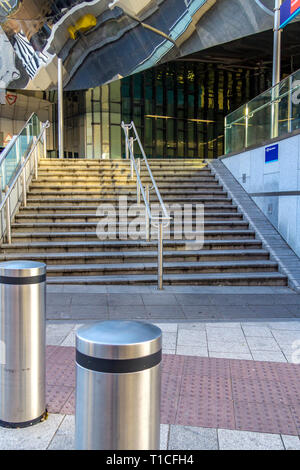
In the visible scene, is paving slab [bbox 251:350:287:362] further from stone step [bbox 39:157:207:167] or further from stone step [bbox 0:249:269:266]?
stone step [bbox 39:157:207:167]

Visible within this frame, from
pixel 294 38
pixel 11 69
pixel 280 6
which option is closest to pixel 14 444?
pixel 280 6

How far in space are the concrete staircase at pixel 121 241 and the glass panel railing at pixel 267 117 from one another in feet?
5.04

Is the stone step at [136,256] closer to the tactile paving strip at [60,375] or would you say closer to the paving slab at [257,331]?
the paving slab at [257,331]

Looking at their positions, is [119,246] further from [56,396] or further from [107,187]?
[56,396]

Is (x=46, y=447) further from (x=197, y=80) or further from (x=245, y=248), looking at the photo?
(x=197, y=80)

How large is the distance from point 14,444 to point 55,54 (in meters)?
25.8

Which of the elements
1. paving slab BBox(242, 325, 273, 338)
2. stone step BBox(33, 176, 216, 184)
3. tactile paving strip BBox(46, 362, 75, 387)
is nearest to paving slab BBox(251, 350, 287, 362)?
paving slab BBox(242, 325, 273, 338)

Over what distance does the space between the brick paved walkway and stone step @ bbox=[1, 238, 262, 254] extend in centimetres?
422

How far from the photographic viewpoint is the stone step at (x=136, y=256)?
7.96 meters

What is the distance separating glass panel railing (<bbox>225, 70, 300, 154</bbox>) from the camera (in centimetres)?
894

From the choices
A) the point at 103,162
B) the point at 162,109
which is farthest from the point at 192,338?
the point at 162,109

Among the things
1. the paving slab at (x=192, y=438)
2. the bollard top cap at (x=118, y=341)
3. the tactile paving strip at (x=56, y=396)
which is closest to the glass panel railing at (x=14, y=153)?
the tactile paving strip at (x=56, y=396)

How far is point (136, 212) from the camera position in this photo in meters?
10.0

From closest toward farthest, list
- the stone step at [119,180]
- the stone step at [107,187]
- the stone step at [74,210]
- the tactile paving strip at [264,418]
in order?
the tactile paving strip at [264,418] < the stone step at [74,210] < the stone step at [107,187] < the stone step at [119,180]
